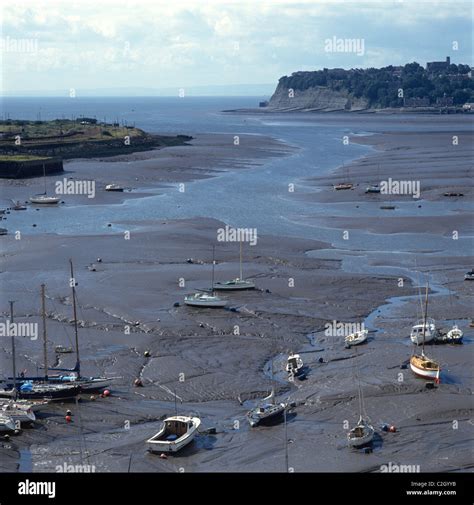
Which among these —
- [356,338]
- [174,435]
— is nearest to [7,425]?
[174,435]

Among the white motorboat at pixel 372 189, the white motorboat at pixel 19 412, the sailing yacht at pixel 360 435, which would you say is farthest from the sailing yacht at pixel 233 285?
the white motorboat at pixel 372 189

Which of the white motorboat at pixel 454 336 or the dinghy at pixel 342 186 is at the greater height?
the dinghy at pixel 342 186

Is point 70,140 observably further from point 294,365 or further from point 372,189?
point 294,365

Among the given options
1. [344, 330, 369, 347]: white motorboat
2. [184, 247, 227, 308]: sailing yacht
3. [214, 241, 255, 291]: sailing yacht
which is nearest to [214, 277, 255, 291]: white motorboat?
[214, 241, 255, 291]: sailing yacht

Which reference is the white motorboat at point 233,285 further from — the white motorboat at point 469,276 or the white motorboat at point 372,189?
the white motorboat at point 372,189

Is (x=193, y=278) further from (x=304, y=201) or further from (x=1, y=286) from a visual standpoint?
(x=304, y=201)
